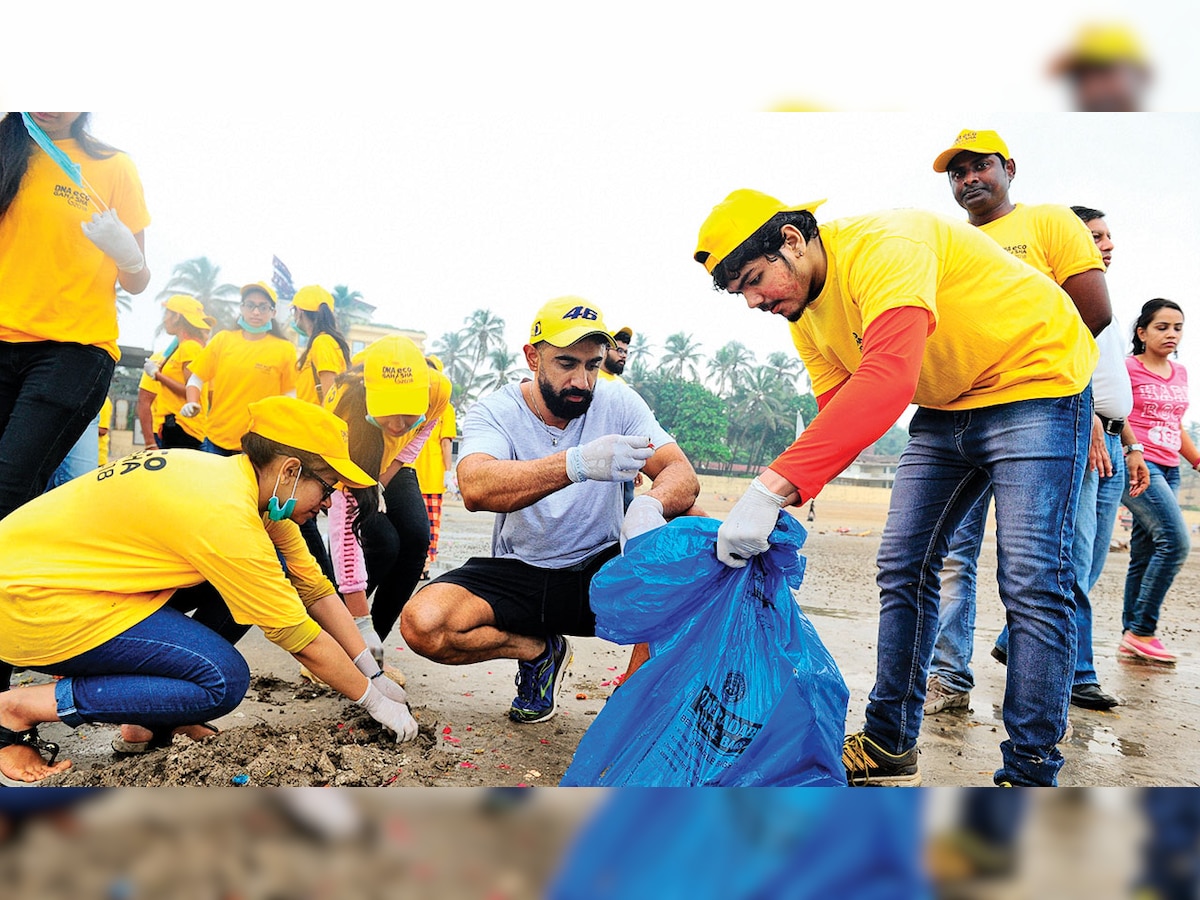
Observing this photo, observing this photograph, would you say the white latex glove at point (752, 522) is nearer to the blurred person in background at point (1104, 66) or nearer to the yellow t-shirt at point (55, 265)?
the blurred person in background at point (1104, 66)

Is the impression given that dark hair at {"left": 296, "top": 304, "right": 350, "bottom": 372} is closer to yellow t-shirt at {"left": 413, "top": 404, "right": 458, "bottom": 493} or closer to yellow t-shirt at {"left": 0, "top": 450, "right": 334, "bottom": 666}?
yellow t-shirt at {"left": 413, "top": 404, "right": 458, "bottom": 493}

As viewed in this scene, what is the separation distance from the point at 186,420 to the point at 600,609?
1.60 m

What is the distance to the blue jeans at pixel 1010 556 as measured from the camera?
157 centimetres

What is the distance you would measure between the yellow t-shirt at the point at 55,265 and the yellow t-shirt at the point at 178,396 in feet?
1.28

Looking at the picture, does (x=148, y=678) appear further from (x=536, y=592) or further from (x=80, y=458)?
(x=536, y=592)

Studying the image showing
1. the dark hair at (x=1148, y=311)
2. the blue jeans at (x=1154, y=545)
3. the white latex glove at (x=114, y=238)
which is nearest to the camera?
the white latex glove at (x=114, y=238)

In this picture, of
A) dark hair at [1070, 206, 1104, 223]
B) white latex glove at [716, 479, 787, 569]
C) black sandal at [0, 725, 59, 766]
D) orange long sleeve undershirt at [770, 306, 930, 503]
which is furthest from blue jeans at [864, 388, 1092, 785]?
black sandal at [0, 725, 59, 766]

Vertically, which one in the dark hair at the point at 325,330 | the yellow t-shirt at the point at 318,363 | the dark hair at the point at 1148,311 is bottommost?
the yellow t-shirt at the point at 318,363

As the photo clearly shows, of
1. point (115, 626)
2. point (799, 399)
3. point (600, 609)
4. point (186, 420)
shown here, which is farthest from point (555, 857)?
point (186, 420)

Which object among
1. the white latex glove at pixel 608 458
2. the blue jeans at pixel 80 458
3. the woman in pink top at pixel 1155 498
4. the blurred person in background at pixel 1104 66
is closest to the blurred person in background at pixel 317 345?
the blue jeans at pixel 80 458

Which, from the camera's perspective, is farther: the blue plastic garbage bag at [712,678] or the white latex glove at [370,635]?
the white latex glove at [370,635]

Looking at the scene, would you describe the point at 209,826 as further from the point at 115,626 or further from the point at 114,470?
the point at 114,470

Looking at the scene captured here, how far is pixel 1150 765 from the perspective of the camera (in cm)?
198

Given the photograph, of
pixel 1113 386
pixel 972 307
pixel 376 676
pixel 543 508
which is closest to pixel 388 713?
pixel 376 676
